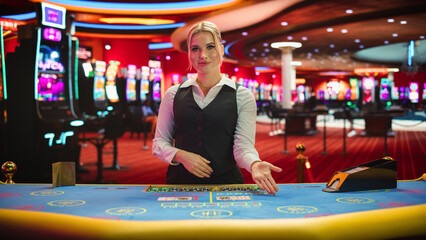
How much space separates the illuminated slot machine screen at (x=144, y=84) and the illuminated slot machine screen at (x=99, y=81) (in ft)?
6.83

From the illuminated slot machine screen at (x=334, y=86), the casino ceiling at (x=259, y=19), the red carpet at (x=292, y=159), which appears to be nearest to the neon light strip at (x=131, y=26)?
the casino ceiling at (x=259, y=19)

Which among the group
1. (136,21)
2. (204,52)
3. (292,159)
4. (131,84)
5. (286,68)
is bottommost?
(292,159)

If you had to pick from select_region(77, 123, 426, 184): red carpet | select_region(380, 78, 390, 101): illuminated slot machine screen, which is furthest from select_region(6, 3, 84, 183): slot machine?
select_region(380, 78, 390, 101): illuminated slot machine screen

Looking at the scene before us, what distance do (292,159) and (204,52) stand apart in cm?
515

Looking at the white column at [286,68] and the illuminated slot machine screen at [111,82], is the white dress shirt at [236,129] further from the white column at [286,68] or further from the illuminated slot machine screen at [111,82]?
the white column at [286,68]

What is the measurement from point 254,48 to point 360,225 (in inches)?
589

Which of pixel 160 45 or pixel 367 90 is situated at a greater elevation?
pixel 160 45

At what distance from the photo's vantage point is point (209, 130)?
1.69 metres

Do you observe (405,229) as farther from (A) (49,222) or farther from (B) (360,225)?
(A) (49,222)

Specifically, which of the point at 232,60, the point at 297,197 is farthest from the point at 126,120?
the point at 232,60

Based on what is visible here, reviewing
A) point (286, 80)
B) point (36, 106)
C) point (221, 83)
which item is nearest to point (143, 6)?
point (286, 80)

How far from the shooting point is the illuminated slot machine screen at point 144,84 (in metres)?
10.2

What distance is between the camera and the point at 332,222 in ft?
2.98

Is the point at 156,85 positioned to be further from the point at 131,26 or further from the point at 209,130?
the point at 209,130
